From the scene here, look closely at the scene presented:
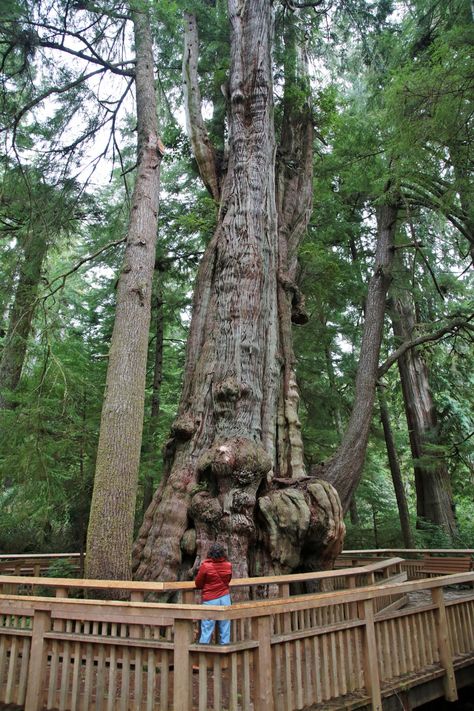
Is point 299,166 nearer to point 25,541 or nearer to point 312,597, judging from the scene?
point 312,597

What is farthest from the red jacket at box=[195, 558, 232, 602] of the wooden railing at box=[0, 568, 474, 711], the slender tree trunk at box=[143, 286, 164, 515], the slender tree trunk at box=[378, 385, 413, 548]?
the slender tree trunk at box=[378, 385, 413, 548]

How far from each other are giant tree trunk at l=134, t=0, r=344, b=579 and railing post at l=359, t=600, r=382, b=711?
1294 millimetres

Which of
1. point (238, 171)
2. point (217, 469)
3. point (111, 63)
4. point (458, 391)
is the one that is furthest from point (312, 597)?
point (458, 391)

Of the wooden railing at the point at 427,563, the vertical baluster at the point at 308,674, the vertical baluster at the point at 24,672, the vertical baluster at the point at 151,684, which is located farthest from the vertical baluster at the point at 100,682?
the wooden railing at the point at 427,563

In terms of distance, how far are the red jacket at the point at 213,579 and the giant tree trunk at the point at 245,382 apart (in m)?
0.95

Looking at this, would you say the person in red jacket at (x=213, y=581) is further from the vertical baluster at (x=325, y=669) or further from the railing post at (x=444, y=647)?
the railing post at (x=444, y=647)

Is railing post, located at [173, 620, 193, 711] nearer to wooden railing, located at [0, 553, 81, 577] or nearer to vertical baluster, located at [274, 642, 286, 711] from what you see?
vertical baluster, located at [274, 642, 286, 711]

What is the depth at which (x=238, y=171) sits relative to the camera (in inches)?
334

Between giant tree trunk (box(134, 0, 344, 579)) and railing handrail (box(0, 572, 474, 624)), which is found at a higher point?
giant tree trunk (box(134, 0, 344, 579))

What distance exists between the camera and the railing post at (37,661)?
350cm

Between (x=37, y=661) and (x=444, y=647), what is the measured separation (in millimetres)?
3764

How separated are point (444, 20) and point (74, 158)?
293 inches

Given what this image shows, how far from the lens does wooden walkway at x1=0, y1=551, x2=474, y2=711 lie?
127 inches

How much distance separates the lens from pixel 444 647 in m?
4.91
